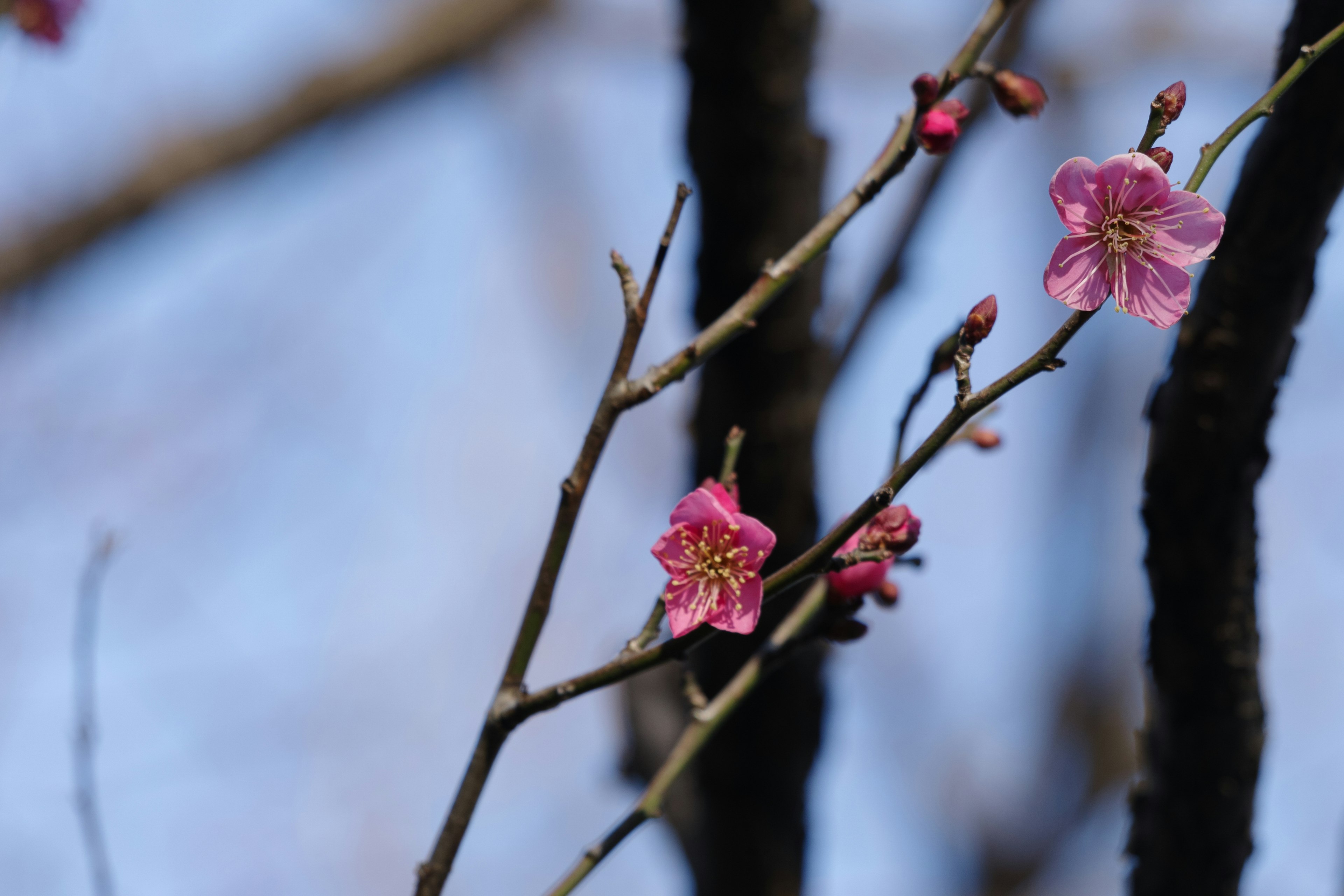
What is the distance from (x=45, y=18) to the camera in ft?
7.09

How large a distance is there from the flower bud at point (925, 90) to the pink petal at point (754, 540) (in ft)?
1.66

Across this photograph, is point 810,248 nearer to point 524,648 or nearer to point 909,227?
point 524,648

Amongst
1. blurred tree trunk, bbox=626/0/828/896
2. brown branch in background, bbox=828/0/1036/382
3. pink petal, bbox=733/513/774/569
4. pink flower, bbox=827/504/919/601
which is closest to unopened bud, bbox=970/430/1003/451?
pink flower, bbox=827/504/919/601

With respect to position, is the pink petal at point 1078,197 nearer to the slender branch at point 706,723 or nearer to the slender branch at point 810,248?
the slender branch at point 810,248

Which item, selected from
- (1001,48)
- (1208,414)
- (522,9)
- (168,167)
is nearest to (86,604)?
(1208,414)

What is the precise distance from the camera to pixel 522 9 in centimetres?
516

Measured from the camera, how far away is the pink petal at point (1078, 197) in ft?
2.87

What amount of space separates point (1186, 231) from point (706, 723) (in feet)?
2.30

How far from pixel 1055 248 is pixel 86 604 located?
135cm

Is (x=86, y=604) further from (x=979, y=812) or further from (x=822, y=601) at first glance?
(x=979, y=812)

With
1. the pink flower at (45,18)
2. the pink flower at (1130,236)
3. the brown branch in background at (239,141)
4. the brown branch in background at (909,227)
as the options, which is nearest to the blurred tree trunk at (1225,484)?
the pink flower at (1130,236)

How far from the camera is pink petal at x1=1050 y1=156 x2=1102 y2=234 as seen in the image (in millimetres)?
875

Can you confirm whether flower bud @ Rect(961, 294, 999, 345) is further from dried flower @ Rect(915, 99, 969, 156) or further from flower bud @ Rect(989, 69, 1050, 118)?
flower bud @ Rect(989, 69, 1050, 118)

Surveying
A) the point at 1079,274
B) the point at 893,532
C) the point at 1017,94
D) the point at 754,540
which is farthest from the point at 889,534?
the point at 1017,94
